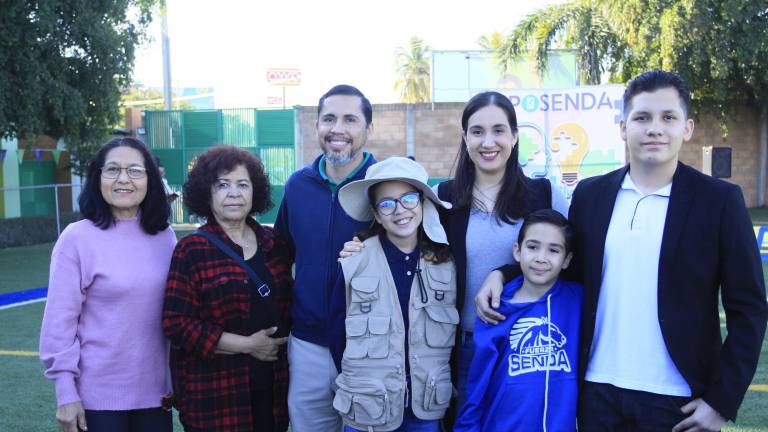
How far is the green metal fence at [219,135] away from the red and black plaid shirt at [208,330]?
19.6 meters

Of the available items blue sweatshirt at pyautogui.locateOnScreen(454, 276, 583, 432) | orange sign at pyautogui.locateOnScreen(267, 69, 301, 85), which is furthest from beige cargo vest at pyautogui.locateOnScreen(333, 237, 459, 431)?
orange sign at pyautogui.locateOnScreen(267, 69, 301, 85)

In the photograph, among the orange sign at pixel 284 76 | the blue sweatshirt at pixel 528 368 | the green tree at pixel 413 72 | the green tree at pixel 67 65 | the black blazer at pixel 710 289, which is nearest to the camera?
the black blazer at pixel 710 289

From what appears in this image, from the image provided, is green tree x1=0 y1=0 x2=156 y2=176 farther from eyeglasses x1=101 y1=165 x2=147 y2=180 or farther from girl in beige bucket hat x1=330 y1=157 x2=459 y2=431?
girl in beige bucket hat x1=330 y1=157 x2=459 y2=431

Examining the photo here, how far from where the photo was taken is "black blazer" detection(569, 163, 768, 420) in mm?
2582

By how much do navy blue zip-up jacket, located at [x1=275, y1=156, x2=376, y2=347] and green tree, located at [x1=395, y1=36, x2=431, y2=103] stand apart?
50.9 m

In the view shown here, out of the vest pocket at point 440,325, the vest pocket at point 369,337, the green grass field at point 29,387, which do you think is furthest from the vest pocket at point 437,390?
the green grass field at point 29,387

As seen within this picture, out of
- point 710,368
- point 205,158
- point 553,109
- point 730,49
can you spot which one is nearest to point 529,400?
point 710,368

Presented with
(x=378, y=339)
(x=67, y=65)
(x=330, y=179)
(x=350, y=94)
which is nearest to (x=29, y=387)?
(x=330, y=179)

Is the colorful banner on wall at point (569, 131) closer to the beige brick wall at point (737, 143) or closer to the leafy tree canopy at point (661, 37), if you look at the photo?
the leafy tree canopy at point (661, 37)

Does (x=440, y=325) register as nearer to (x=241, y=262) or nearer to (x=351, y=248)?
(x=351, y=248)

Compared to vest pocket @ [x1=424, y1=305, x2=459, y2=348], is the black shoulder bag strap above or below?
above

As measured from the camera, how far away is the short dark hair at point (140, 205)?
320cm

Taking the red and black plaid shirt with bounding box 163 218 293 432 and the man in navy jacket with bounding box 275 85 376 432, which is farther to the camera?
the man in navy jacket with bounding box 275 85 376 432

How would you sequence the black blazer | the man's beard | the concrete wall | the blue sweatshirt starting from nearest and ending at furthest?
the black blazer, the blue sweatshirt, the man's beard, the concrete wall
